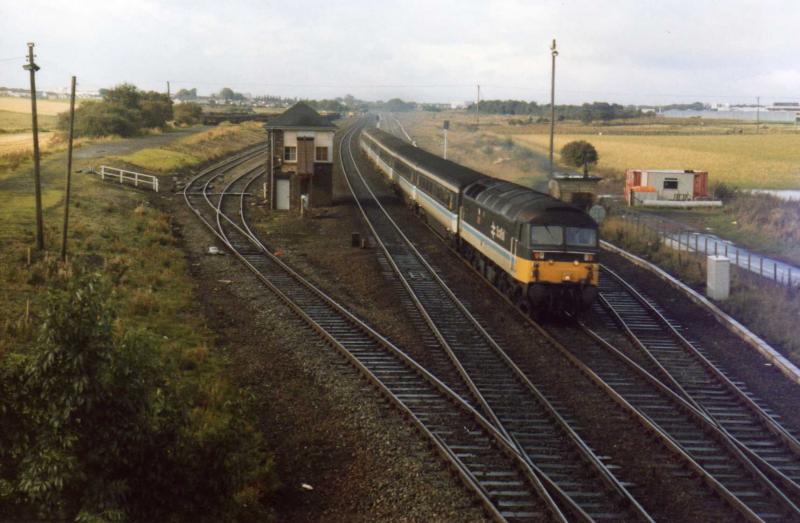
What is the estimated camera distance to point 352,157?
249 ft

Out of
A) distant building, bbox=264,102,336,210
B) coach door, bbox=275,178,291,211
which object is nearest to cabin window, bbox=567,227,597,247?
distant building, bbox=264,102,336,210

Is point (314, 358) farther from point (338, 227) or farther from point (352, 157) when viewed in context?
point (352, 157)

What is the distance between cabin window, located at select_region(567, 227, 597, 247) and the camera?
69.8 feet

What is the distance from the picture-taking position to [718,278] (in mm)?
24578

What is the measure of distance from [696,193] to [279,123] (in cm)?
2703

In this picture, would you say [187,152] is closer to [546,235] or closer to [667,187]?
[667,187]

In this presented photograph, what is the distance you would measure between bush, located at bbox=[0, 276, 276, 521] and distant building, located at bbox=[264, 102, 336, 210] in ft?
101

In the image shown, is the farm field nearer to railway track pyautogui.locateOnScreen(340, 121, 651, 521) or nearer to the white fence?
the white fence

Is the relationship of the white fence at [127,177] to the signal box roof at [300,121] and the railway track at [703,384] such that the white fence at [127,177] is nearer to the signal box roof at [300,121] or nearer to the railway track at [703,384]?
the signal box roof at [300,121]

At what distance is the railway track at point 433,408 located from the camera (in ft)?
38.2

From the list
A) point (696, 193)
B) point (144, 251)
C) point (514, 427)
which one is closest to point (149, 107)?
point (696, 193)

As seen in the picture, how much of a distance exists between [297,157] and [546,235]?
885 inches

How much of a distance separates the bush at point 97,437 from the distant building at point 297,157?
3067 cm

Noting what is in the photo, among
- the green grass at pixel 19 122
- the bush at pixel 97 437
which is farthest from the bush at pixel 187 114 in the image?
the bush at pixel 97 437
